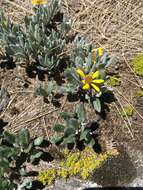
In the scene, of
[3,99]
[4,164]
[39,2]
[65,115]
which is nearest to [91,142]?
[65,115]

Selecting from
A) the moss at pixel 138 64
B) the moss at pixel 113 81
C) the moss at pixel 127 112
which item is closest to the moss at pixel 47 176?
the moss at pixel 127 112

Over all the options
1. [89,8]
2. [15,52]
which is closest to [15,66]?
[15,52]

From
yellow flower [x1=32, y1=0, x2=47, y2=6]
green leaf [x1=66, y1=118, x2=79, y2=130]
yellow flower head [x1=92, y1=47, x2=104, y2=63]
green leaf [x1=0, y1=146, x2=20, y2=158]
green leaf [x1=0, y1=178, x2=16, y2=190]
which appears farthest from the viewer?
yellow flower [x1=32, y1=0, x2=47, y2=6]

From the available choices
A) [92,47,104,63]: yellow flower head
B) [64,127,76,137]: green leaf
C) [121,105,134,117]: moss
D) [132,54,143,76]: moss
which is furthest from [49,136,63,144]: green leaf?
[132,54,143,76]: moss

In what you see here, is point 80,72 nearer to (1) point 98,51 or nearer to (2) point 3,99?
(1) point 98,51

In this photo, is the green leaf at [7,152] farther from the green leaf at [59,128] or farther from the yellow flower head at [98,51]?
the yellow flower head at [98,51]

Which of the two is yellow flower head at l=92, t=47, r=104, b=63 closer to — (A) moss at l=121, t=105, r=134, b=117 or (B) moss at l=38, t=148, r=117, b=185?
(A) moss at l=121, t=105, r=134, b=117
